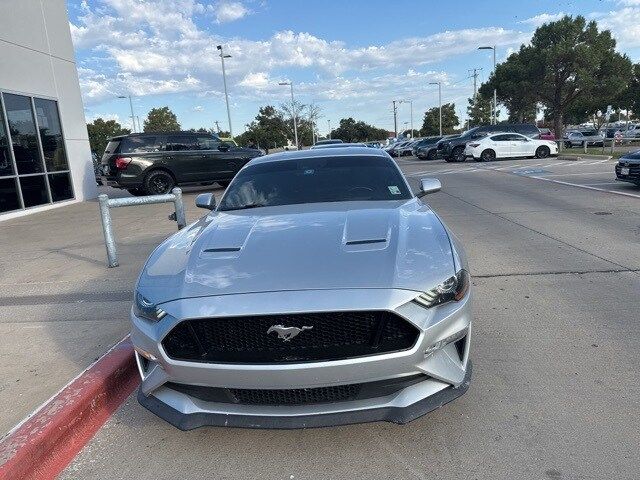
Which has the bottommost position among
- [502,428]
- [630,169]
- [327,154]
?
[502,428]

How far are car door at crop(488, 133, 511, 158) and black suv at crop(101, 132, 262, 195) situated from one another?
45.1ft

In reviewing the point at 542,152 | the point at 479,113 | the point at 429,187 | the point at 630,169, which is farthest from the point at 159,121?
the point at 429,187

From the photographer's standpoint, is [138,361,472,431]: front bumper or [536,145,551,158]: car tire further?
[536,145,551,158]: car tire

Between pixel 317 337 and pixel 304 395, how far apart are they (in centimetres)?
31

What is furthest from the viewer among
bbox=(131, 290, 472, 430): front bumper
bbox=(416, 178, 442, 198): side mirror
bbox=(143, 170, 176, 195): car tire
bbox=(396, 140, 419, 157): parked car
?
bbox=(396, 140, 419, 157): parked car

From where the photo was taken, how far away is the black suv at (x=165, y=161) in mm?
15484

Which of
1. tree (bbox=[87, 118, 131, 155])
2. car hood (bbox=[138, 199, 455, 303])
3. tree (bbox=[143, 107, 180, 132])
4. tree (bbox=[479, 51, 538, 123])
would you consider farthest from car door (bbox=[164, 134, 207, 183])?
tree (bbox=[143, 107, 180, 132])

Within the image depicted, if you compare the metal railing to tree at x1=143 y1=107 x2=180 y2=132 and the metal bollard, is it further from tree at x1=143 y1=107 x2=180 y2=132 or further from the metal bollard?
tree at x1=143 y1=107 x2=180 y2=132

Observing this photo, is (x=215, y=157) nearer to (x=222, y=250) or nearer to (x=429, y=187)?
(x=429, y=187)

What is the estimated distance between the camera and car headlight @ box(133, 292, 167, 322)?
2.77 meters

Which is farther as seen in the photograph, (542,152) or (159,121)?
(159,121)

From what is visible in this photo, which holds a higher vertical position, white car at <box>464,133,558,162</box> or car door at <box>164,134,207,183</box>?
car door at <box>164,134,207,183</box>

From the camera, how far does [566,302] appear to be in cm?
488

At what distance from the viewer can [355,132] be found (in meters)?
99.6
